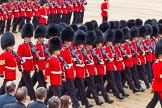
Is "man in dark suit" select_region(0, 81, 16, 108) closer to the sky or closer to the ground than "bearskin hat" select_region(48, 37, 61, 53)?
closer to the ground

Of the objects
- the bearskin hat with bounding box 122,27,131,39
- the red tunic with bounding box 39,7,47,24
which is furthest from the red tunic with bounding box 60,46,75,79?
the red tunic with bounding box 39,7,47,24

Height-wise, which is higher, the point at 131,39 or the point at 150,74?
the point at 131,39

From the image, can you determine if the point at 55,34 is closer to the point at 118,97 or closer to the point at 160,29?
the point at 118,97

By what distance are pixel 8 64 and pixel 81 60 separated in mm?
1157

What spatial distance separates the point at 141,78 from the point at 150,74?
19 centimetres

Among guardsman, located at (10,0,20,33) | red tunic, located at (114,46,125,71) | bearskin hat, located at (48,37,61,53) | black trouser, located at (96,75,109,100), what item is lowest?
black trouser, located at (96,75,109,100)

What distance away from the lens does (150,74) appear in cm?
964

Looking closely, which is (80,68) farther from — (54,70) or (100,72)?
(54,70)

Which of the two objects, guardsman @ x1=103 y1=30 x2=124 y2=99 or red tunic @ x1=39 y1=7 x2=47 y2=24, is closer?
guardsman @ x1=103 y1=30 x2=124 y2=99

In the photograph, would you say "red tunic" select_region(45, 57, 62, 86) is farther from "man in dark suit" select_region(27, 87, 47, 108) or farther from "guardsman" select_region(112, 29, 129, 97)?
"man in dark suit" select_region(27, 87, 47, 108)

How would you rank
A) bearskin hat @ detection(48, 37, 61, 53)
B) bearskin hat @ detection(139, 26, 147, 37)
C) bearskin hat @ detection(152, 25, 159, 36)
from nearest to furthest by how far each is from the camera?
bearskin hat @ detection(48, 37, 61, 53)
bearskin hat @ detection(139, 26, 147, 37)
bearskin hat @ detection(152, 25, 159, 36)

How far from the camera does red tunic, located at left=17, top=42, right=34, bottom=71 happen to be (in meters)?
8.15

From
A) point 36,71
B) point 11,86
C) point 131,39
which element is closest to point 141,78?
point 131,39

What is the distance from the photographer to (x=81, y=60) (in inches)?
315
